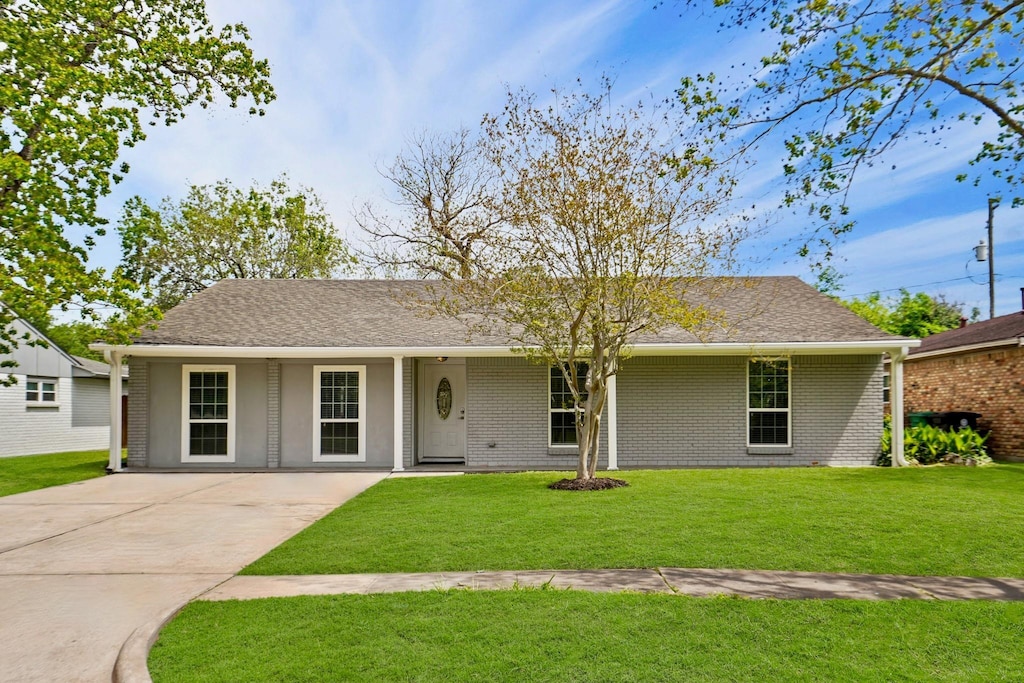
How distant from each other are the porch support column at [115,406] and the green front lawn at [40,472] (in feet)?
1.54

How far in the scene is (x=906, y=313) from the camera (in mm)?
32562

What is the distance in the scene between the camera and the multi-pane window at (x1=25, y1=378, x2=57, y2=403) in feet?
73.8

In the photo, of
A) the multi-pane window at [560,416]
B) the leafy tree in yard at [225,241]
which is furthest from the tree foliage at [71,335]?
the multi-pane window at [560,416]

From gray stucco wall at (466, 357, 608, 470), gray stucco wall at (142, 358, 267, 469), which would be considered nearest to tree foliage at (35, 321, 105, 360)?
gray stucco wall at (142, 358, 267, 469)

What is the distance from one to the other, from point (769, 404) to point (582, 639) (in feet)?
36.2

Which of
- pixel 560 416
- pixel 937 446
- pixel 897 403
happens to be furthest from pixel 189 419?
pixel 937 446

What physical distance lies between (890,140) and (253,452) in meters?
12.8

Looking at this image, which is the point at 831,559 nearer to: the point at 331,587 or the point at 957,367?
the point at 331,587

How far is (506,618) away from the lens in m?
4.85

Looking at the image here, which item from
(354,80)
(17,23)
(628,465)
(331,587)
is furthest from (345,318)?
(331,587)

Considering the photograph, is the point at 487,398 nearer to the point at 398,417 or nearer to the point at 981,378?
the point at 398,417

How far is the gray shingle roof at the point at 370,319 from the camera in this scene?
14.0 metres

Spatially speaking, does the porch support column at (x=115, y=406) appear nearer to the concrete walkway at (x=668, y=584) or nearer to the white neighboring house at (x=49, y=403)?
the white neighboring house at (x=49, y=403)

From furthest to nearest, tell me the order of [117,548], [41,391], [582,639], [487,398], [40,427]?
[41,391], [40,427], [487,398], [117,548], [582,639]
